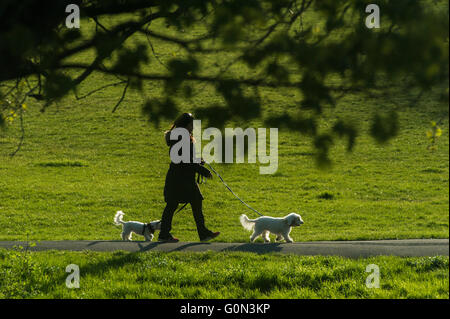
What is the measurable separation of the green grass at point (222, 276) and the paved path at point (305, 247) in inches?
19.1

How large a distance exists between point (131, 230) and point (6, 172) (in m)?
13.6

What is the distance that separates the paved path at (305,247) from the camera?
951 centimetres

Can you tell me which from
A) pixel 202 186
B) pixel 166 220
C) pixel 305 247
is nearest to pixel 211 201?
pixel 202 186

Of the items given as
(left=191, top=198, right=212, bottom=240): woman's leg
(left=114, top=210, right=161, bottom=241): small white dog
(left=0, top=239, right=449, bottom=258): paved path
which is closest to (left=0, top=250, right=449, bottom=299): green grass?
(left=0, top=239, right=449, bottom=258): paved path

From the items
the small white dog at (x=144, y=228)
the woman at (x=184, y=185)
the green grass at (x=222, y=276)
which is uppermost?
the woman at (x=184, y=185)

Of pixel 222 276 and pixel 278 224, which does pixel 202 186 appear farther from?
pixel 222 276

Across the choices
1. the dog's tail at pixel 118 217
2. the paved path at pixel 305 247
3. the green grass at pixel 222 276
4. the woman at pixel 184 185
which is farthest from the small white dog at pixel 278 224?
the dog's tail at pixel 118 217

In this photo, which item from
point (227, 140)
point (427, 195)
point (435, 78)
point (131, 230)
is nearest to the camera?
point (435, 78)

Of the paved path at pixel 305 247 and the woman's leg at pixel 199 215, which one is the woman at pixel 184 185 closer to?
the woman's leg at pixel 199 215

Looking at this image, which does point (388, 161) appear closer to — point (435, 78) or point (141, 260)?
point (141, 260)

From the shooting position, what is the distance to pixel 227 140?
4.90 m

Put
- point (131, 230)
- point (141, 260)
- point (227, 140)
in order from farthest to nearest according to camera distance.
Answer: point (131, 230), point (141, 260), point (227, 140)

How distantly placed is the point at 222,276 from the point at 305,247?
7.39 feet
